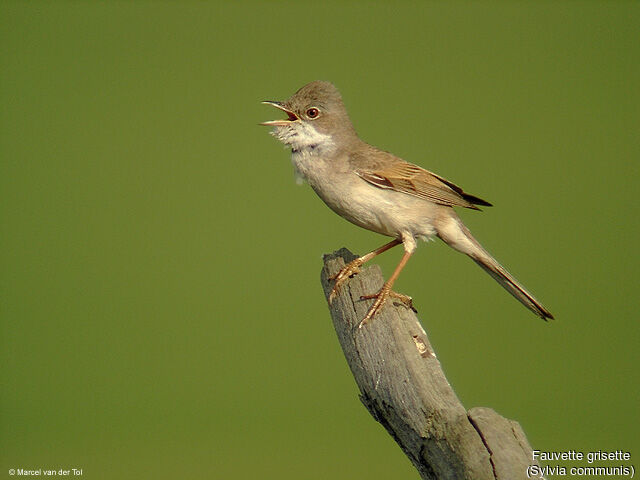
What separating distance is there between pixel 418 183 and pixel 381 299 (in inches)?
49.7

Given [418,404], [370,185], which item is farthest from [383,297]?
[370,185]

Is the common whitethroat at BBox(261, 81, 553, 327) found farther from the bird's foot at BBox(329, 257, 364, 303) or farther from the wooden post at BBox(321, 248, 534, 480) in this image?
the wooden post at BBox(321, 248, 534, 480)

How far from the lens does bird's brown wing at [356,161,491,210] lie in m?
4.96

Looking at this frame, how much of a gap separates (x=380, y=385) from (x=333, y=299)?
0.86 metres

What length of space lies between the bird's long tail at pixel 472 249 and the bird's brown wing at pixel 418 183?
0.48 ft

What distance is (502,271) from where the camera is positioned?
501 centimetres

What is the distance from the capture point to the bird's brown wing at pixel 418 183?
16.3ft

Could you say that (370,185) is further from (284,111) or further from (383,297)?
(383,297)

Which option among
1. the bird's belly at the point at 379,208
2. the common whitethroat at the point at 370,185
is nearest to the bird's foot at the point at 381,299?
the common whitethroat at the point at 370,185

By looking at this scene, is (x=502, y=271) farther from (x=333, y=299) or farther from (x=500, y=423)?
(x=500, y=423)

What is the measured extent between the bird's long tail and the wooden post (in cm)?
104

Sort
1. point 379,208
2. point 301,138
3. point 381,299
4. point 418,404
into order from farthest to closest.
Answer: point 301,138, point 379,208, point 381,299, point 418,404

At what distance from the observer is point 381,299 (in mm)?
4133

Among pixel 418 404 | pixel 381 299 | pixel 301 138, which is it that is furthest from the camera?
pixel 301 138
